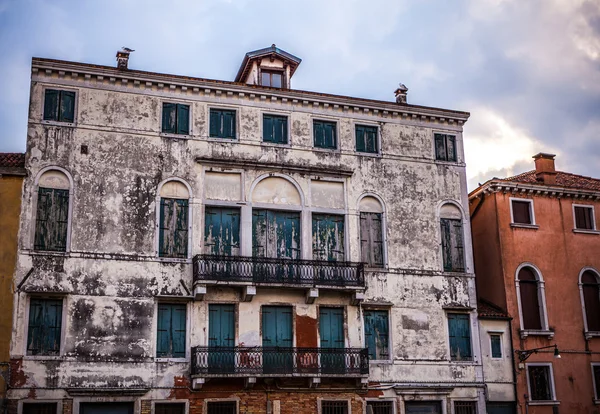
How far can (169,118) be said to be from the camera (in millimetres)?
29609

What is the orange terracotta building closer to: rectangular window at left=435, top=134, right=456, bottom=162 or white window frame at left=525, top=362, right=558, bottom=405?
white window frame at left=525, top=362, right=558, bottom=405

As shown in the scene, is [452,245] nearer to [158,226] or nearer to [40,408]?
[158,226]

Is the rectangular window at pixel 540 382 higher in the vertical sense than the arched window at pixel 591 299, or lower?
lower

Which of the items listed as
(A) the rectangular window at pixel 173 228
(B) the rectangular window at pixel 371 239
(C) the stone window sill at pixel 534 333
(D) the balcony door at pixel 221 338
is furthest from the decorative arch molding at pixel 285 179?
(C) the stone window sill at pixel 534 333

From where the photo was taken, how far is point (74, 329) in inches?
1038

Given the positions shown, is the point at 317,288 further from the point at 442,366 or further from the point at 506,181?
the point at 506,181

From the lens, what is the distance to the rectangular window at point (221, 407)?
27.0 metres

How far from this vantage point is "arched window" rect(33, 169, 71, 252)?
1062 inches

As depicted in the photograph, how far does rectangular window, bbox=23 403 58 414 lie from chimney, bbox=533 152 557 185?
22.9 metres

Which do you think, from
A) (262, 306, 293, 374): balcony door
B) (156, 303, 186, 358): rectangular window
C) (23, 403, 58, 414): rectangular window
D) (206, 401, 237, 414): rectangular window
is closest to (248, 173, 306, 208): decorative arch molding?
(262, 306, 293, 374): balcony door

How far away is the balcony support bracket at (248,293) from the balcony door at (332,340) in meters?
2.89

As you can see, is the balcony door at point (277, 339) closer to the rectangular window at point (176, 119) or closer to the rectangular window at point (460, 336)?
the rectangular window at point (460, 336)

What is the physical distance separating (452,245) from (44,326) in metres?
16.2

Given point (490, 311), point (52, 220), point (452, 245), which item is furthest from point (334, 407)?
point (52, 220)
